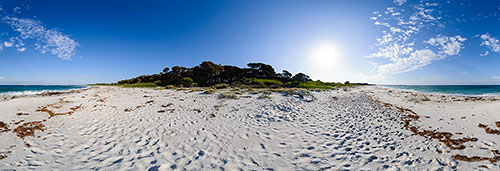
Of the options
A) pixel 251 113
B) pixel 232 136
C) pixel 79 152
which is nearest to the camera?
pixel 79 152

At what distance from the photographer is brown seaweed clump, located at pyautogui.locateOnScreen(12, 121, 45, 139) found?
5.57m

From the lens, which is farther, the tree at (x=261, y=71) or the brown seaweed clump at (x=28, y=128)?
the tree at (x=261, y=71)

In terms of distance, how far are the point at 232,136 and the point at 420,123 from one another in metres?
8.78

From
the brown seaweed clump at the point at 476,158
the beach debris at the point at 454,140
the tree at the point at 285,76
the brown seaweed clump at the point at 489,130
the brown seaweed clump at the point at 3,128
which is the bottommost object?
the brown seaweed clump at the point at 476,158

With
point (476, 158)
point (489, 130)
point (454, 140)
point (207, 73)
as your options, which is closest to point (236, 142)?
point (476, 158)

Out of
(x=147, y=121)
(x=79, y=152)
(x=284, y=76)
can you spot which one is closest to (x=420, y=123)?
(x=147, y=121)

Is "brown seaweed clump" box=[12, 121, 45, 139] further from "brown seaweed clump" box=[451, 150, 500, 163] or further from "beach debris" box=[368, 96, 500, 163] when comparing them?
"beach debris" box=[368, 96, 500, 163]

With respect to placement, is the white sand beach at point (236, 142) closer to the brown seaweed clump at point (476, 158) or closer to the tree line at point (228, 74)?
the brown seaweed clump at point (476, 158)

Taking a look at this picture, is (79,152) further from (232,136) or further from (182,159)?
(232,136)

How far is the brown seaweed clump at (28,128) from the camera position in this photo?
18.3ft

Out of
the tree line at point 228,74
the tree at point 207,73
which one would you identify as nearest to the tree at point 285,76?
the tree line at point 228,74

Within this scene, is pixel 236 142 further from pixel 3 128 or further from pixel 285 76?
pixel 285 76

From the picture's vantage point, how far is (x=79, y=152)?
450 centimetres

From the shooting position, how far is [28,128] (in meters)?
6.04
